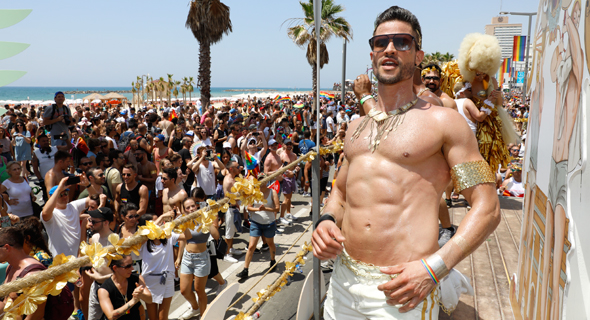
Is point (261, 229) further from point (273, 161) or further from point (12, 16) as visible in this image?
point (12, 16)

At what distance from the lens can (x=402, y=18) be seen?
205 centimetres

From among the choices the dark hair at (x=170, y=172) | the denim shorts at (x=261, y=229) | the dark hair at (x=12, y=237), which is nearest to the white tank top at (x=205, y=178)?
the dark hair at (x=170, y=172)

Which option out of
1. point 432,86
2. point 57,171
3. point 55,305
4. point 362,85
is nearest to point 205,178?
point 57,171

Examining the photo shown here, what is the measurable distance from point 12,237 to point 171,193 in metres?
3.05

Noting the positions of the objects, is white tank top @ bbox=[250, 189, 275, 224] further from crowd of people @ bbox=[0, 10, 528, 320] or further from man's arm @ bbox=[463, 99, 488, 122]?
man's arm @ bbox=[463, 99, 488, 122]

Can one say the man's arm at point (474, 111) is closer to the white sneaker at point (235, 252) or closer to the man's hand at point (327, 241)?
the man's hand at point (327, 241)

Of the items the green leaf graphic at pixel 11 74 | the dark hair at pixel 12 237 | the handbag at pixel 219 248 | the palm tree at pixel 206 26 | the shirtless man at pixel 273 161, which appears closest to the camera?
the green leaf graphic at pixel 11 74

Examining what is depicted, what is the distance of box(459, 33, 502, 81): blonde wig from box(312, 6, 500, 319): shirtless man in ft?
8.87

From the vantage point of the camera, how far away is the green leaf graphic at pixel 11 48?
147 centimetres

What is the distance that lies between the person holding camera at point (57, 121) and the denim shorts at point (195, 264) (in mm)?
4844

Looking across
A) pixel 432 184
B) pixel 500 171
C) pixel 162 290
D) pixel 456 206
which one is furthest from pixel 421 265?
pixel 500 171

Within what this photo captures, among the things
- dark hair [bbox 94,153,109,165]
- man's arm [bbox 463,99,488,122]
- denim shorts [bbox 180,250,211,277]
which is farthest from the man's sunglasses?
dark hair [bbox 94,153,109,165]

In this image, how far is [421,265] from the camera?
67.5 inches

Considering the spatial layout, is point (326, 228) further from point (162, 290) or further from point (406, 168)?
point (162, 290)
